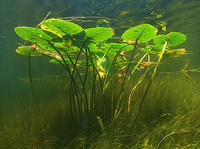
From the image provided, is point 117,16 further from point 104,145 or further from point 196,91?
point 104,145

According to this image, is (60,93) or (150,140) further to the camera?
(60,93)

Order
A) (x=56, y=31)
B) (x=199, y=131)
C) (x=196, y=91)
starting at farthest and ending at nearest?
(x=196, y=91)
(x=199, y=131)
(x=56, y=31)

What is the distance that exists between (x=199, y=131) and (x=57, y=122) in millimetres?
1859

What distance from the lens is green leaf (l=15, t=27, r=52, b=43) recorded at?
1.58 metres

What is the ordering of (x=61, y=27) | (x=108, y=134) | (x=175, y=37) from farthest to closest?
(x=175, y=37) < (x=108, y=134) < (x=61, y=27)

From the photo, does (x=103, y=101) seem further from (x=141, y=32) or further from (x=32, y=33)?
(x=32, y=33)

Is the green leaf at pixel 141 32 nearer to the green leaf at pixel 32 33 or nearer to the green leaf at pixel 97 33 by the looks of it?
the green leaf at pixel 97 33

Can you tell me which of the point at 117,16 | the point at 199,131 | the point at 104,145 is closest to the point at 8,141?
the point at 104,145

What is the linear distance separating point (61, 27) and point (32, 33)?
1.16ft

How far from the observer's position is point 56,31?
1591 millimetres

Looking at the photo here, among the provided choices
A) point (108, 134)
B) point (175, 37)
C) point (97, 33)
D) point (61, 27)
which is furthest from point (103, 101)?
point (175, 37)

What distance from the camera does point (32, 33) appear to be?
164cm

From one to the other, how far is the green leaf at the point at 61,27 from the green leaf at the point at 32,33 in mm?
69

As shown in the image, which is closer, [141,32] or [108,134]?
[141,32]
